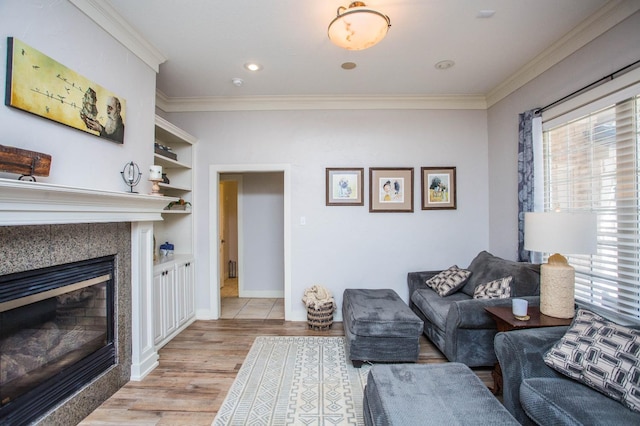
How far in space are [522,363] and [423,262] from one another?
205 cm

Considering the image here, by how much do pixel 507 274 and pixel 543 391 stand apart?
1.43 m

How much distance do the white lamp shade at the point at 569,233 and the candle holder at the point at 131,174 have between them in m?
3.11

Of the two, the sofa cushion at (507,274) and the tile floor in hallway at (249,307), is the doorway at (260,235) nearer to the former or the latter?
the tile floor in hallway at (249,307)

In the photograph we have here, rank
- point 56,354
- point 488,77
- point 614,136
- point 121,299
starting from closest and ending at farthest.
Answer: 1. point 56,354
2. point 614,136
3. point 121,299
4. point 488,77

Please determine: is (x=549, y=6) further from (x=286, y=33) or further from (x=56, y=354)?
(x=56, y=354)

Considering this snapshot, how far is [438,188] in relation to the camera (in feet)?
12.0

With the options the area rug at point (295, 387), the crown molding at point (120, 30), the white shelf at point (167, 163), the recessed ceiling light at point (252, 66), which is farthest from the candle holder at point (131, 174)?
the area rug at point (295, 387)

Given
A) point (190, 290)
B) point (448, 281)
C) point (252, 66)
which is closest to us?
point (252, 66)

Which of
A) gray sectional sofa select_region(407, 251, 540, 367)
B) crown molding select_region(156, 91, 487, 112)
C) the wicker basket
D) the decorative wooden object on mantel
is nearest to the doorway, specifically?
crown molding select_region(156, 91, 487, 112)

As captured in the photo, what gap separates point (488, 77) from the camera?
3.13 meters

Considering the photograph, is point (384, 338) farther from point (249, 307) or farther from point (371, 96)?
point (371, 96)

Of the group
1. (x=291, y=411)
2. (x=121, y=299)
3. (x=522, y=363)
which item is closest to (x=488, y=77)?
(x=522, y=363)

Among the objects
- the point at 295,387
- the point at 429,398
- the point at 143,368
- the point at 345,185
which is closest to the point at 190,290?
the point at 143,368

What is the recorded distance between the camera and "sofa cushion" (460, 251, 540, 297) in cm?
250
